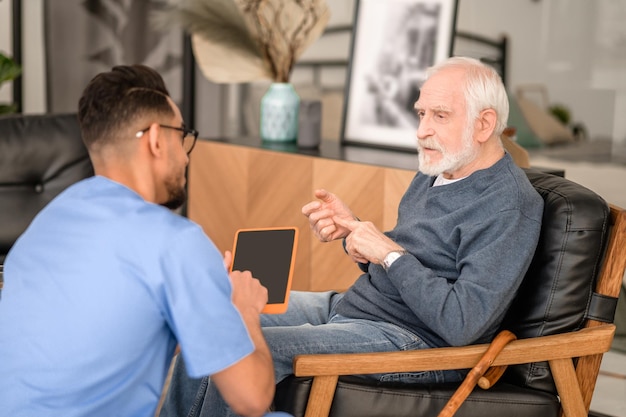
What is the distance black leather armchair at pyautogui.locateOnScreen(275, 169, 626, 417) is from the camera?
84.9 inches

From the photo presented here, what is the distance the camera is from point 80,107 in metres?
1.75

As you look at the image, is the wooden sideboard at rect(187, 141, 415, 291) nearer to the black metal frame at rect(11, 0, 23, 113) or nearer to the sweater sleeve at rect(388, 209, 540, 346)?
the sweater sleeve at rect(388, 209, 540, 346)

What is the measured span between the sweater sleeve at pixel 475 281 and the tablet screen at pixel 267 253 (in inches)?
10.4

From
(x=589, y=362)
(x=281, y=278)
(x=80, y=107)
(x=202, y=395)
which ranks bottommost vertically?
(x=202, y=395)

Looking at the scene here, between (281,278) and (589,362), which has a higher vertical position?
(281,278)

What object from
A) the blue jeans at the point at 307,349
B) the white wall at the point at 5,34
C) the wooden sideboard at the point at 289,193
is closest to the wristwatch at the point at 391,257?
the blue jeans at the point at 307,349

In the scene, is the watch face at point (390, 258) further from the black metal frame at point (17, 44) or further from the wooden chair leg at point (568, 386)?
the black metal frame at point (17, 44)

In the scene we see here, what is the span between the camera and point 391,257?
228 cm

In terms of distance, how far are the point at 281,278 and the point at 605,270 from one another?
2.59 ft

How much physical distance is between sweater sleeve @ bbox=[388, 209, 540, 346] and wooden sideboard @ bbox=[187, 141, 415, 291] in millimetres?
1105

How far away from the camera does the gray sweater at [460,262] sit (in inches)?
85.0

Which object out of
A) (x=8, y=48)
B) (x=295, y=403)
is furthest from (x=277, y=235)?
(x=8, y=48)

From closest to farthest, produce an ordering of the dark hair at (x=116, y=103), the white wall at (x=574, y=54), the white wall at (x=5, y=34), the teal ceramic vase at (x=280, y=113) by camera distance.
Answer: the dark hair at (x=116, y=103) → the white wall at (x=574, y=54) → the teal ceramic vase at (x=280, y=113) → the white wall at (x=5, y=34)

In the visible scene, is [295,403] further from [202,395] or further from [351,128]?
[351,128]
